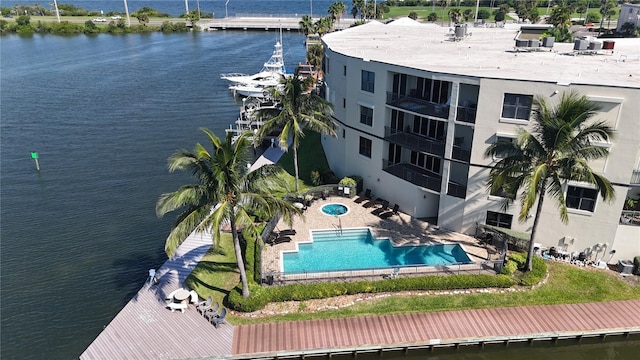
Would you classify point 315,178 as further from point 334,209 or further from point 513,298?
point 513,298

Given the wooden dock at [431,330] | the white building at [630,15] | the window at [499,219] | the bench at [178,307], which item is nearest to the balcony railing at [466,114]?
the window at [499,219]

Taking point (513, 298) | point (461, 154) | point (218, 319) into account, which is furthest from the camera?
point (461, 154)

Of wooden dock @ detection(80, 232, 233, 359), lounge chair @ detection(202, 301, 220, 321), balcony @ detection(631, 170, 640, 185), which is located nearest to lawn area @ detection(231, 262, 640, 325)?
lounge chair @ detection(202, 301, 220, 321)

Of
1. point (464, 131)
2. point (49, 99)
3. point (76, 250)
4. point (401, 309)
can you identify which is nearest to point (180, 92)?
point (49, 99)

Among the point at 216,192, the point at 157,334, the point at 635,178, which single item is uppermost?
the point at 216,192

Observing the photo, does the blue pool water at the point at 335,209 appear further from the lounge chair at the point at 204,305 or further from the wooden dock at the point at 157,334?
the wooden dock at the point at 157,334

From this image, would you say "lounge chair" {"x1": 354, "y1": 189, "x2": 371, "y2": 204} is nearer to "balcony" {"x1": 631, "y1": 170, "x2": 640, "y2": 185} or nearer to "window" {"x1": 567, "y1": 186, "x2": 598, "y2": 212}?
"window" {"x1": 567, "y1": 186, "x2": 598, "y2": 212}

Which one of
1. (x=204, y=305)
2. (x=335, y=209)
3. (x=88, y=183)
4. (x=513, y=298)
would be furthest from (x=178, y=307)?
(x=88, y=183)
